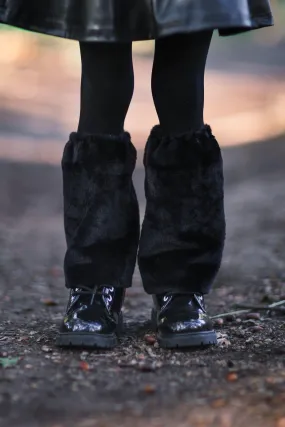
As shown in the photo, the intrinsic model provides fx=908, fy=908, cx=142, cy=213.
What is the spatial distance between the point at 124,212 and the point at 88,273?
0.16 metres

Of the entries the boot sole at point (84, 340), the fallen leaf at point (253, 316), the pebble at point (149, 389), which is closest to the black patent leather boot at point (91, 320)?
the boot sole at point (84, 340)

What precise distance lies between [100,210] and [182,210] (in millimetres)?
188

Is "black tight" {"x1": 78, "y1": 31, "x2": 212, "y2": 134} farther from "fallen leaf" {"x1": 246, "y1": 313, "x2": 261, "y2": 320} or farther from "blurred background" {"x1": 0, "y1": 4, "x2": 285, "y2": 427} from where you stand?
"fallen leaf" {"x1": 246, "y1": 313, "x2": 261, "y2": 320}

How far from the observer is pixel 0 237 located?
13.9 feet

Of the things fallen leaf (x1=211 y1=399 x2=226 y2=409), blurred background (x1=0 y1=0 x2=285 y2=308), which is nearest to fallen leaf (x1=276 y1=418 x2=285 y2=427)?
fallen leaf (x1=211 y1=399 x2=226 y2=409)

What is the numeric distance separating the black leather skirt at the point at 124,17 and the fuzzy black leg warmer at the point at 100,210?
257 mm

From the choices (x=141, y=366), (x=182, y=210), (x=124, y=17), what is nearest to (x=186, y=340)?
(x=141, y=366)

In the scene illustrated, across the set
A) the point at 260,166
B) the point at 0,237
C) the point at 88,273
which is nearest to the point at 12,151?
the point at 260,166

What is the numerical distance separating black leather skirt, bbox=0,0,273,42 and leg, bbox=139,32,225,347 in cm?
13

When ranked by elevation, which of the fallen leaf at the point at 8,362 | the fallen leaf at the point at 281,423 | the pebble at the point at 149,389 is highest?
the fallen leaf at the point at 8,362

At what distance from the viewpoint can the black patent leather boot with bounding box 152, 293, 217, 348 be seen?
6.79ft

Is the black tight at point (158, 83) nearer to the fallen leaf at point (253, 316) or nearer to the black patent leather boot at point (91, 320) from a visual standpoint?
the black patent leather boot at point (91, 320)

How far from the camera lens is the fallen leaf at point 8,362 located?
1.94 metres

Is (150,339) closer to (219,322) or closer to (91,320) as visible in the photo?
(91,320)
